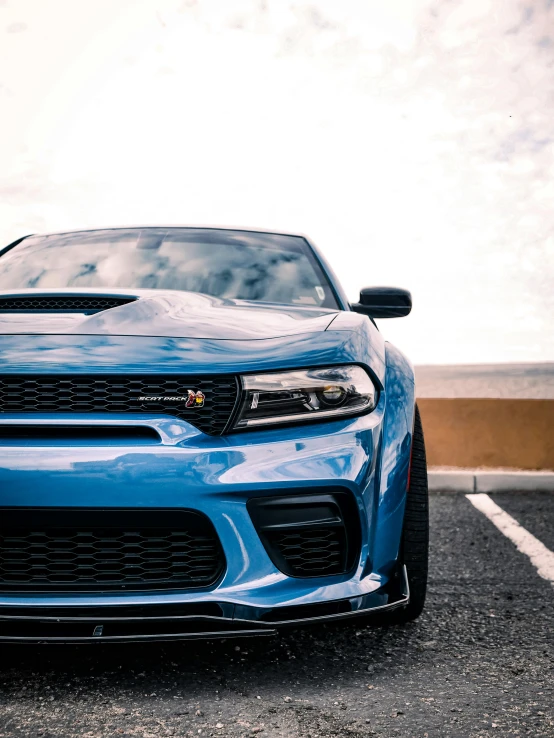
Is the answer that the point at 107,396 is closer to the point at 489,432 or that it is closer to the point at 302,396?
the point at 302,396

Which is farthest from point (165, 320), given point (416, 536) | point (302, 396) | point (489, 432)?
point (489, 432)

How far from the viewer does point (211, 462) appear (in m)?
1.99

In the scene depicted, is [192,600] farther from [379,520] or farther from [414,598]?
[414,598]

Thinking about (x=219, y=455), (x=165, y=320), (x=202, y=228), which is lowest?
(x=219, y=455)

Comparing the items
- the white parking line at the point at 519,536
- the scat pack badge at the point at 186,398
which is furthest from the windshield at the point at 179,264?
the white parking line at the point at 519,536

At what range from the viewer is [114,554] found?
6.57 ft

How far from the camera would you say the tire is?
93.4 inches

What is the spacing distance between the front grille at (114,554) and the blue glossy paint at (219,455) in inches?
1.3

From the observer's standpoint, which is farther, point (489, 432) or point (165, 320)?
point (489, 432)

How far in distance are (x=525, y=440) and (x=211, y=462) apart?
4.85 meters

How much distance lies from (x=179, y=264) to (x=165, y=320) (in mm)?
1068

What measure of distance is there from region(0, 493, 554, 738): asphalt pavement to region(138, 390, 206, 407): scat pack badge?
716 mm

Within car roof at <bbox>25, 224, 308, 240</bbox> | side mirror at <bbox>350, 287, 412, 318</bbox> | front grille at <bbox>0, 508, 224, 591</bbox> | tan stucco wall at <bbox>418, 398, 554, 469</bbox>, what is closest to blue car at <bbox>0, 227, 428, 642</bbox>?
front grille at <bbox>0, 508, 224, 591</bbox>

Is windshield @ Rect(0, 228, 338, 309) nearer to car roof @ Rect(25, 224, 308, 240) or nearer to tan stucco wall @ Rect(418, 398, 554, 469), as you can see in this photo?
car roof @ Rect(25, 224, 308, 240)
